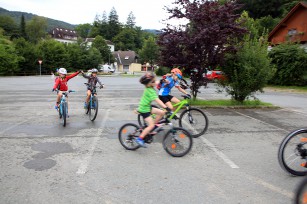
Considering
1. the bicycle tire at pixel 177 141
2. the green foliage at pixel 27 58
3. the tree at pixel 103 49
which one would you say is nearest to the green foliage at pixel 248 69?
the bicycle tire at pixel 177 141

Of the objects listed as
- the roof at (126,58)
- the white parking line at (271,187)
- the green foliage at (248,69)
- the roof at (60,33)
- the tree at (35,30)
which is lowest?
the white parking line at (271,187)

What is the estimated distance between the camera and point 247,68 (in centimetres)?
1116

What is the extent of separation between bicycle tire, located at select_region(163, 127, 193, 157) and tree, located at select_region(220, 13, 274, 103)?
22.3 feet

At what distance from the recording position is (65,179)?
14.4 ft

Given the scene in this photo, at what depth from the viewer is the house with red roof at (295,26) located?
3475 centimetres

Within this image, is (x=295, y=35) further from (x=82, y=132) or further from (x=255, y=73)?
(x=82, y=132)

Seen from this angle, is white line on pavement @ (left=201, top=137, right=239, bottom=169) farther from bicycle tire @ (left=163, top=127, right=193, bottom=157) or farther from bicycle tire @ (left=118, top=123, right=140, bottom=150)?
bicycle tire @ (left=118, top=123, right=140, bottom=150)

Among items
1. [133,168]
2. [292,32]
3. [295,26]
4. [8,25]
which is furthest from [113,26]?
[133,168]

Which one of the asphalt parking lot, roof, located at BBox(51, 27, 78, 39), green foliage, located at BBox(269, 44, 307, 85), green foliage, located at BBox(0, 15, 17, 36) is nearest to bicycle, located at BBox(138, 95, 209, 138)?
the asphalt parking lot

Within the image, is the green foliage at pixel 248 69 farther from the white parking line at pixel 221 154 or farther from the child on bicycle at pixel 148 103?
the child on bicycle at pixel 148 103

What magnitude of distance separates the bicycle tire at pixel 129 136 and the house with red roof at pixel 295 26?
3147 centimetres

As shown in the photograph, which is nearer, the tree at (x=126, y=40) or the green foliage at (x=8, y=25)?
the green foliage at (x=8, y=25)

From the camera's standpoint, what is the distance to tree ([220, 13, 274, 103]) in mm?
11391

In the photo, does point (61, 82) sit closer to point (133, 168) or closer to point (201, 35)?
point (133, 168)
